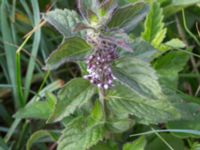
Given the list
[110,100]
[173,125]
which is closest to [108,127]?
[110,100]

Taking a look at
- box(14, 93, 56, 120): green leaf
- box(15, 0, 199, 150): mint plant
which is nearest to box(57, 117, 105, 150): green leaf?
box(15, 0, 199, 150): mint plant

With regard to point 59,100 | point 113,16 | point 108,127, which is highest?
point 113,16

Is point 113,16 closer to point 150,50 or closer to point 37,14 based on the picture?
point 150,50

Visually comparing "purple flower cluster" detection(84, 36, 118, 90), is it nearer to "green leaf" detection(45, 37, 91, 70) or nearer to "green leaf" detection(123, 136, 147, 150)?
"green leaf" detection(45, 37, 91, 70)

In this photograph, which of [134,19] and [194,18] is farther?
[194,18]

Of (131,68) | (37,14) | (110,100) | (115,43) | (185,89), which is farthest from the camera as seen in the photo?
(185,89)

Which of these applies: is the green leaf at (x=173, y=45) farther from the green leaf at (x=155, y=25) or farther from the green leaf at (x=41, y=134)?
the green leaf at (x=41, y=134)
